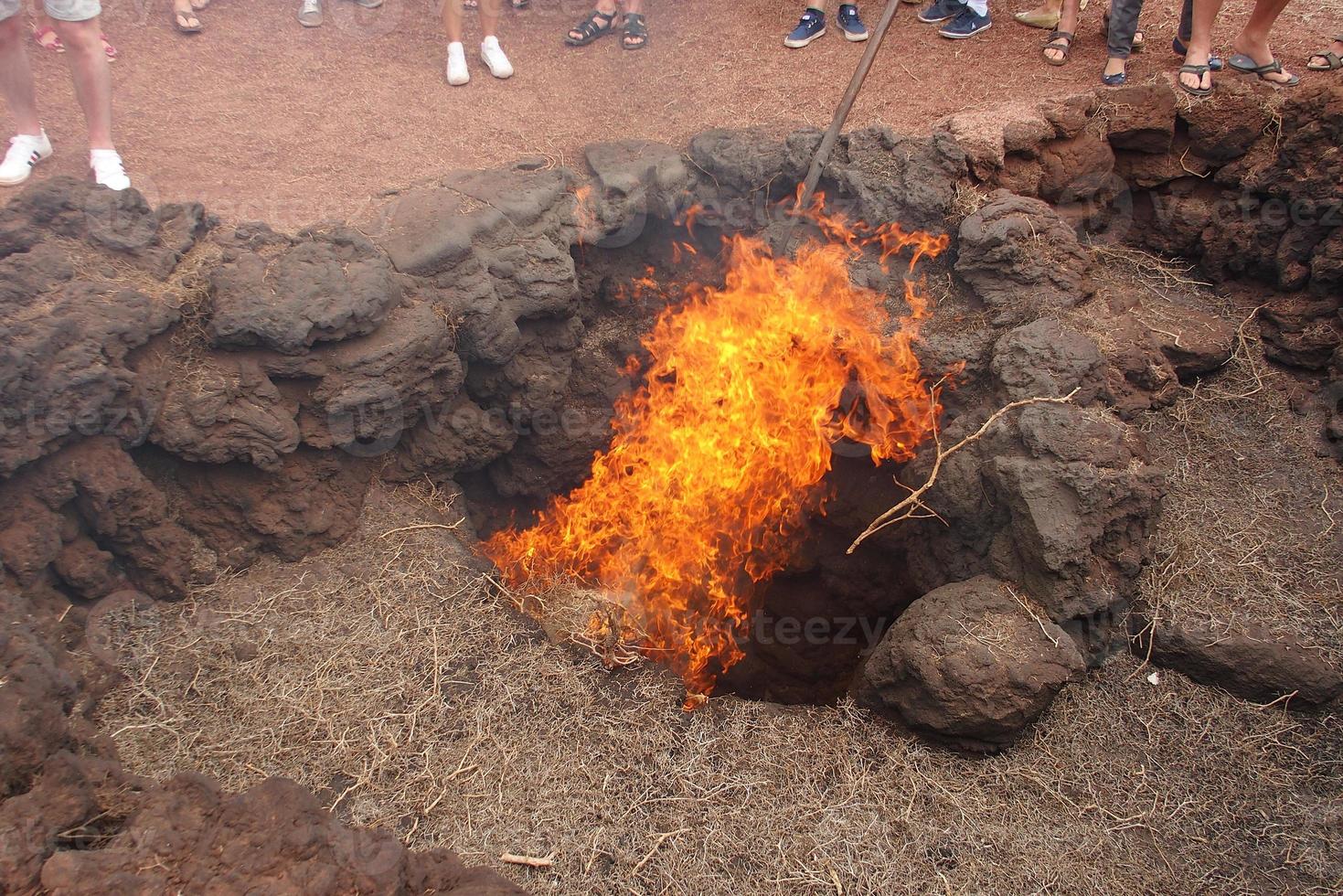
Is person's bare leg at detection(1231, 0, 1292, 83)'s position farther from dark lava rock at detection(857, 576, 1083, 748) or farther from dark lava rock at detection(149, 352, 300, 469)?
dark lava rock at detection(149, 352, 300, 469)

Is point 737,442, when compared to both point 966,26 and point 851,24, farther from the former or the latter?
point 966,26

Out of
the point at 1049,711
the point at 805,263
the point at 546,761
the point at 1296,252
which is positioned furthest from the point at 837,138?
the point at 546,761

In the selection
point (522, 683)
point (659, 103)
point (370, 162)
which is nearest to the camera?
point (522, 683)

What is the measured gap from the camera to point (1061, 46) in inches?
264

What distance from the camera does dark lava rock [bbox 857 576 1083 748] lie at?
3.97 meters

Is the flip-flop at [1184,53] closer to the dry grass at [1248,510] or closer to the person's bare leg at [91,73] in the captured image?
the dry grass at [1248,510]

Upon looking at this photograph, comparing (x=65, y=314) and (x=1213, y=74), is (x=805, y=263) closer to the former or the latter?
(x=1213, y=74)

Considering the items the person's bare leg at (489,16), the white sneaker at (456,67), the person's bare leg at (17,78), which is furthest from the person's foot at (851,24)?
the person's bare leg at (17,78)

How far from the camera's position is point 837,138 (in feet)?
19.4

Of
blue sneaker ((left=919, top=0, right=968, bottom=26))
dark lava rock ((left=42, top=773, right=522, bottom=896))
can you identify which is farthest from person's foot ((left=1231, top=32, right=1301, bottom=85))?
dark lava rock ((left=42, top=773, right=522, bottom=896))

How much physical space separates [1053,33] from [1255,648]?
16.4 ft

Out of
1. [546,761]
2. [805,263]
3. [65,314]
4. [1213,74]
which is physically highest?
[65,314]

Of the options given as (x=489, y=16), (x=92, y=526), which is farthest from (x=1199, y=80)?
(x=92, y=526)

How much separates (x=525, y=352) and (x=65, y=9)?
117 inches
